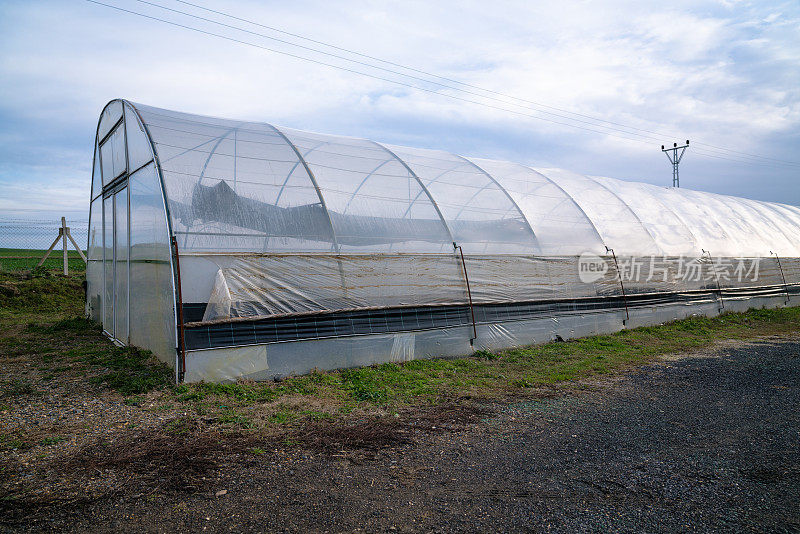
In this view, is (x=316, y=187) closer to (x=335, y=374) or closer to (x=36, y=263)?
(x=335, y=374)

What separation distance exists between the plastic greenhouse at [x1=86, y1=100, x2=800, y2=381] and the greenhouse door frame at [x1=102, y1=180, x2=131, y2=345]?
83 millimetres

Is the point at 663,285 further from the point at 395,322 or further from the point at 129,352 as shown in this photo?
the point at 129,352

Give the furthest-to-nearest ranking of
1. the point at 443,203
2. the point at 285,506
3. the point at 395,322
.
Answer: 1. the point at 443,203
2. the point at 395,322
3. the point at 285,506

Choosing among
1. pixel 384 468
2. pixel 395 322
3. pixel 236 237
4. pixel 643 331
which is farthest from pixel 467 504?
pixel 643 331

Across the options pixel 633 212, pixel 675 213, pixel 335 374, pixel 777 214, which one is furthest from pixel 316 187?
pixel 777 214

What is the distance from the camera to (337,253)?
8.48 metres

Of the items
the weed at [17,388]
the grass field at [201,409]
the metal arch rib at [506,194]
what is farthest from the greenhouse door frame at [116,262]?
the metal arch rib at [506,194]

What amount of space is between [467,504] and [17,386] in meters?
6.58

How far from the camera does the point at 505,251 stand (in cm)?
1054

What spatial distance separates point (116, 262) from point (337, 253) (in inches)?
213

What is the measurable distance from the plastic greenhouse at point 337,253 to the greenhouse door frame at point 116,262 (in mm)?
83

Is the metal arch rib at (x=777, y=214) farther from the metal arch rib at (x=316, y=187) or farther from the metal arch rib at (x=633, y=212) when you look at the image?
the metal arch rib at (x=316, y=187)

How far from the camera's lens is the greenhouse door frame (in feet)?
31.9

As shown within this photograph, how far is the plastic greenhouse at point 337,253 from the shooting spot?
7375mm
